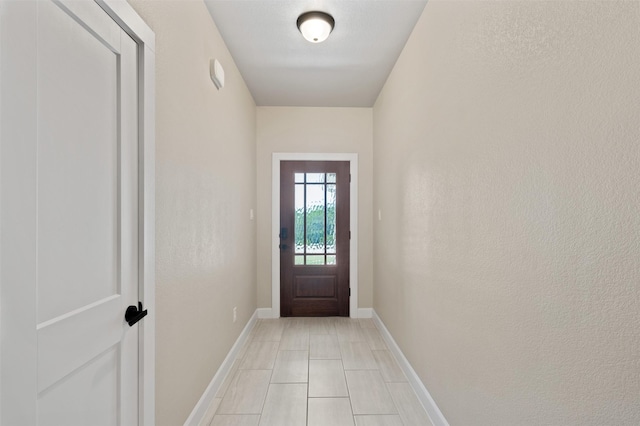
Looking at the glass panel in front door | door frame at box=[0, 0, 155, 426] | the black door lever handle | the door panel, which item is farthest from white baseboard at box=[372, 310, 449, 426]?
the door panel

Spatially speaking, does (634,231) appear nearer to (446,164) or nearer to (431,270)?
(446,164)

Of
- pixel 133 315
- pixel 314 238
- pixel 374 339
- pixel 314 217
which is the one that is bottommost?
pixel 374 339

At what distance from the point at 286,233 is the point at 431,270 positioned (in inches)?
89.5

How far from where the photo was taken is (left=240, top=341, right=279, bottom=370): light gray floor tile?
8.83 feet

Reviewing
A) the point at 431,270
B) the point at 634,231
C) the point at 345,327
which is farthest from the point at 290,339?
the point at 634,231

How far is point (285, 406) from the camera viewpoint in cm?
212

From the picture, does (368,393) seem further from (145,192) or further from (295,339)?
(145,192)

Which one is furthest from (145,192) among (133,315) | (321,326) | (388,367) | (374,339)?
(321,326)

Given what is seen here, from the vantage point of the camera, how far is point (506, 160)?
125 cm

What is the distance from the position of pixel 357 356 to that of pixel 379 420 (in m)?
0.91

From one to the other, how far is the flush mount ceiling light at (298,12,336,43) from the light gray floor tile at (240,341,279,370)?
2.56 metres

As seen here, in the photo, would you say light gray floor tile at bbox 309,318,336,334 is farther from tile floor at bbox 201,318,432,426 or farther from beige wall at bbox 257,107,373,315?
beige wall at bbox 257,107,373,315

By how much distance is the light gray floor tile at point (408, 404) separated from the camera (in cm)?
197

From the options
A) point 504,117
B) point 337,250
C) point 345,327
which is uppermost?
point 504,117
